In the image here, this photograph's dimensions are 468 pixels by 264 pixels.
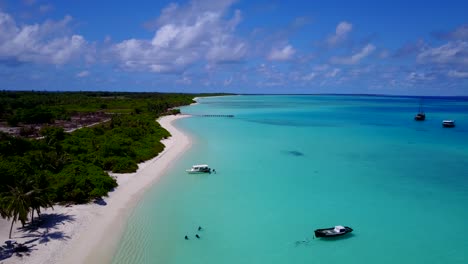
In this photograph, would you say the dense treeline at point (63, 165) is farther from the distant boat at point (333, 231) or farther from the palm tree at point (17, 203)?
the distant boat at point (333, 231)

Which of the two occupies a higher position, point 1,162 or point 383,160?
point 1,162

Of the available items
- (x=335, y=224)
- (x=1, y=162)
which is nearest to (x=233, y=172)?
(x=335, y=224)

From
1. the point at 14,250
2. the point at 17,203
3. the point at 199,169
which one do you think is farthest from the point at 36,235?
the point at 199,169

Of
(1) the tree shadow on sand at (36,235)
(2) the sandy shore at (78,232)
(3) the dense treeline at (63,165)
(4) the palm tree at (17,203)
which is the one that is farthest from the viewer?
(3) the dense treeline at (63,165)

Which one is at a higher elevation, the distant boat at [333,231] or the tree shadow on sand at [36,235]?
the tree shadow on sand at [36,235]

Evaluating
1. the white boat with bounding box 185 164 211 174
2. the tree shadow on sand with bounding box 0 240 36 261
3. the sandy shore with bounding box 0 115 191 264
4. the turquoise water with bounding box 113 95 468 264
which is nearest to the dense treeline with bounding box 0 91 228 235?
the sandy shore with bounding box 0 115 191 264

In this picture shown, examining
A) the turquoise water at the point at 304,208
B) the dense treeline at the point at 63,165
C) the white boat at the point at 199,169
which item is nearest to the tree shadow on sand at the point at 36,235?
the dense treeline at the point at 63,165

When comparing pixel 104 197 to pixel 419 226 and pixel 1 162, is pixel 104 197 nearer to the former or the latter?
pixel 1 162

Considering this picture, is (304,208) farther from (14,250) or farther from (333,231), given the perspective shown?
(14,250)
